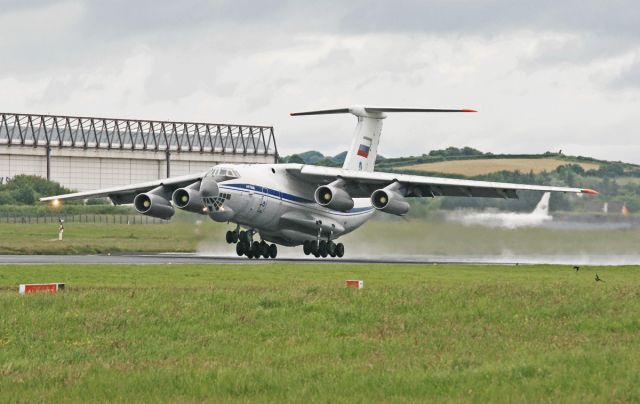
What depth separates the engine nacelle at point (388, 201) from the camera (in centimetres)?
4259

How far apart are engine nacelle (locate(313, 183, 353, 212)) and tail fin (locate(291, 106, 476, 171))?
23.6 feet

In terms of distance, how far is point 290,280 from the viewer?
27.8m

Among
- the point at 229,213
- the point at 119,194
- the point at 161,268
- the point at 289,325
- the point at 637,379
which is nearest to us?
the point at 637,379

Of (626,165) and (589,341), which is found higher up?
(626,165)

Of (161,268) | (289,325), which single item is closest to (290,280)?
(161,268)

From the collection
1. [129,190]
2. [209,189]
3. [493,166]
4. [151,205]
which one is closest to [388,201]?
[209,189]

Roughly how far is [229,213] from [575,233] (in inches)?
587

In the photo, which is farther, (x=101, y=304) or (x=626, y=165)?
(x=626, y=165)

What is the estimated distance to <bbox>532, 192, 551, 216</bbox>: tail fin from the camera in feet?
158

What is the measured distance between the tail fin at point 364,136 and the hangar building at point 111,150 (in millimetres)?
49919

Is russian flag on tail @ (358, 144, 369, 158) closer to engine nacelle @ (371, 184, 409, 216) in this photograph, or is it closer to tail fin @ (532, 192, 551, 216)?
tail fin @ (532, 192, 551, 216)

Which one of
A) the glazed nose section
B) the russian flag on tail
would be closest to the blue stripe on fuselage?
the glazed nose section

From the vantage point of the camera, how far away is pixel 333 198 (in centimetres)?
4316

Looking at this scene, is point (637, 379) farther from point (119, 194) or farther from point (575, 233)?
point (119, 194)
